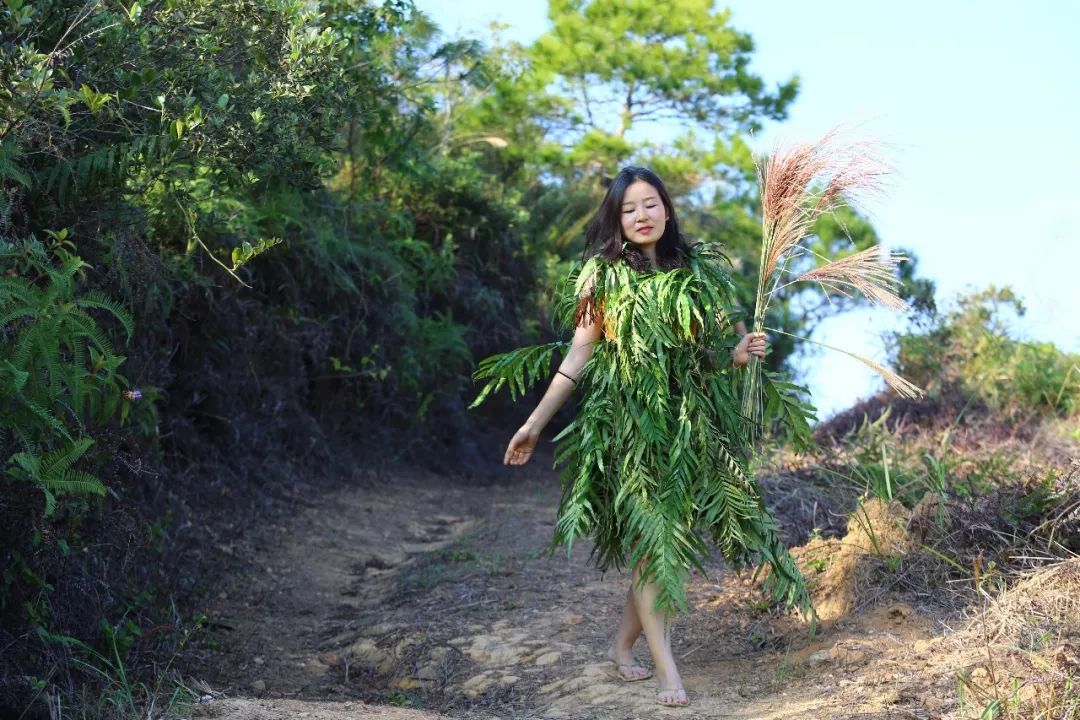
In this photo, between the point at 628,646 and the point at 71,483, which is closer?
the point at 71,483

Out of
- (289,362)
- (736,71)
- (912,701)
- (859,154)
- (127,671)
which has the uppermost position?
(736,71)

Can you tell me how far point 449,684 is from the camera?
4.96 m

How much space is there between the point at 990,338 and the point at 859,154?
22.1 feet

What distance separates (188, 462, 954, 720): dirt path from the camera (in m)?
4.14

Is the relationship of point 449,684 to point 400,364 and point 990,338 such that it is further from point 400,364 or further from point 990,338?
point 990,338

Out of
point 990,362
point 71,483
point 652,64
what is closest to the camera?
point 71,483

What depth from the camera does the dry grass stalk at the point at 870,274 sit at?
13.8ft

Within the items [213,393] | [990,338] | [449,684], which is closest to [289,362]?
[213,393]

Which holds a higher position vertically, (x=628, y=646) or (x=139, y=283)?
(x=139, y=283)

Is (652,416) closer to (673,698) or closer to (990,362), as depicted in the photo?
(673,698)

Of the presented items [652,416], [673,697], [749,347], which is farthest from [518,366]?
[673,697]

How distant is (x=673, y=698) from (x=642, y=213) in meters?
1.83

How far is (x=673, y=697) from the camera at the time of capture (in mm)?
4156

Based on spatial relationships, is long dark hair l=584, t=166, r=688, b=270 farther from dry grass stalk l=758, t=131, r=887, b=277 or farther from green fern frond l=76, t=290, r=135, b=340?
green fern frond l=76, t=290, r=135, b=340
